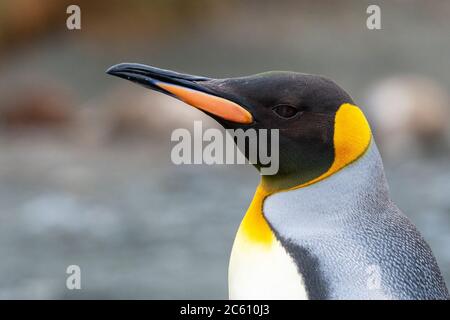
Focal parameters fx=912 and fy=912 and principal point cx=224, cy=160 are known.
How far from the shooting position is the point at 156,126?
253 inches

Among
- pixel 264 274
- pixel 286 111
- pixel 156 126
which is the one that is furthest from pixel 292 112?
pixel 156 126

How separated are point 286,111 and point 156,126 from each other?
5093 mm

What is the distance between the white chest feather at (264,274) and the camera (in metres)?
1.33

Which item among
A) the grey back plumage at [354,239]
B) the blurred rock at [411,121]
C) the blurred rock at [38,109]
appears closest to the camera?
the grey back plumage at [354,239]

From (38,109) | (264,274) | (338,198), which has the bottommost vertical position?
(264,274)

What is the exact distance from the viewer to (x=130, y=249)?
5254mm

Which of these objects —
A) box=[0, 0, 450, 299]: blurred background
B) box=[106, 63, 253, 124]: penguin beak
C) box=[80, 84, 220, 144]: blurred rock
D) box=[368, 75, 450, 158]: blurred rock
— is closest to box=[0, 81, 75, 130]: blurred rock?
box=[0, 0, 450, 299]: blurred background

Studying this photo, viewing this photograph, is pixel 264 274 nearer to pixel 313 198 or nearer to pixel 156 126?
pixel 313 198

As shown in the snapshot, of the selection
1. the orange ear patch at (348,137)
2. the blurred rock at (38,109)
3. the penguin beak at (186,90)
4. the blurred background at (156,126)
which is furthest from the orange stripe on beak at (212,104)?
the blurred rock at (38,109)

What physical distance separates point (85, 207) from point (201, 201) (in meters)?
0.74

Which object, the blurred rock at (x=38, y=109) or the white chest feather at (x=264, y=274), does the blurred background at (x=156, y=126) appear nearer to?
the blurred rock at (x=38, y=109)

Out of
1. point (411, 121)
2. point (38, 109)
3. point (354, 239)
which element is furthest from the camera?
point (38, 109)

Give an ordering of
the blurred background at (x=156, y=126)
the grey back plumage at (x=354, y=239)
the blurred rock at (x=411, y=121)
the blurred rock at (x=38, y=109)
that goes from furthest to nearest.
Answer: the blurred rock at (x=38, y=109) < the blurred rock at (x=411, y=121) < the blurred background at (x=156, y=126) < the grey back plumage at (x=354, y=239)
